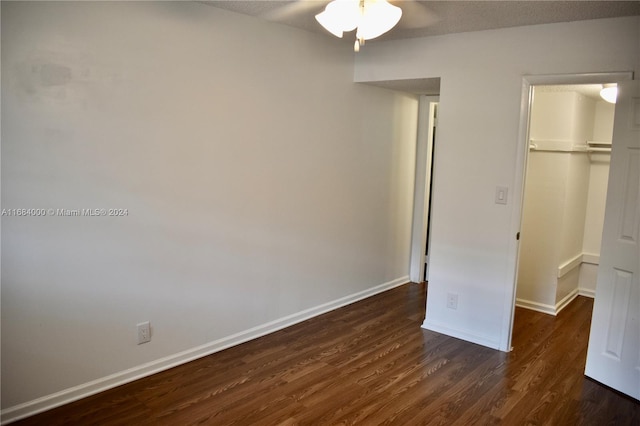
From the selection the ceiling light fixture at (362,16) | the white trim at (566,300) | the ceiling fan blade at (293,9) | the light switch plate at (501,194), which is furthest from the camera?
the white trim at (566,300)

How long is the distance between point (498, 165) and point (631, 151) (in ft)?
2.77

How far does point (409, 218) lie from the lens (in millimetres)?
5059

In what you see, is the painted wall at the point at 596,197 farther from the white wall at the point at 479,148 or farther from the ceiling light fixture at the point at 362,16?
the ceiling light fixture at the point at 362,16

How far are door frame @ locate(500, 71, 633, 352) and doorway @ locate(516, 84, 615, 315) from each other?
0.73m

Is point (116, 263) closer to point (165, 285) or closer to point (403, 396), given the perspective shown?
point (165, 285)

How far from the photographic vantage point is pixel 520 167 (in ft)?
10.8

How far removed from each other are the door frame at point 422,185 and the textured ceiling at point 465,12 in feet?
4.97

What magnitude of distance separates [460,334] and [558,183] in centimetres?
170

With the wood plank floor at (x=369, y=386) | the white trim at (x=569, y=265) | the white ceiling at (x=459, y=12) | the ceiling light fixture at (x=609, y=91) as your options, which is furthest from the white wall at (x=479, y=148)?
the white trim at (x=569, y=265)

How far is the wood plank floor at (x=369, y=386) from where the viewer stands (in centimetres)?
251

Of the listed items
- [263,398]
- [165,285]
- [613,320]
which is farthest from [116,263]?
[613,320]

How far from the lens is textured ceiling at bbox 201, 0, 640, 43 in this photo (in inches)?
107

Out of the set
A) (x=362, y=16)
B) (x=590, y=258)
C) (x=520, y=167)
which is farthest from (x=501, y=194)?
(x=590, y=258)

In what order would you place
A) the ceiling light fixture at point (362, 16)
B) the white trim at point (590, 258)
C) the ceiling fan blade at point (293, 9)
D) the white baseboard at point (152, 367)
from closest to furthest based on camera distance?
1. the ceiling light fixture at point (362, 16)
2. the white baseboard at point (152, 367)
3. the ceiling fan blade at point (293, 9)
4. the white trim at point (590, 258)
